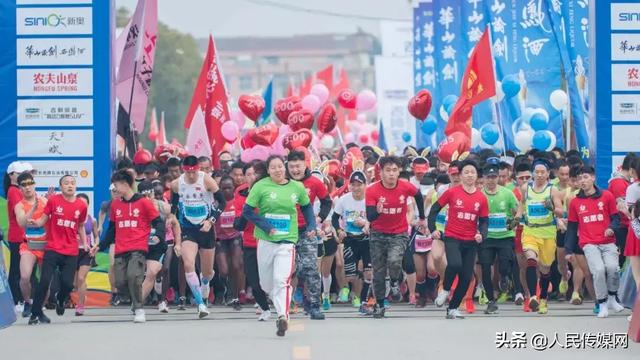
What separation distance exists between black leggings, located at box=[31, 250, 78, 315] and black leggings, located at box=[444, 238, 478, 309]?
434cm

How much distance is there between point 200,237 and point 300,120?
21.0 ft

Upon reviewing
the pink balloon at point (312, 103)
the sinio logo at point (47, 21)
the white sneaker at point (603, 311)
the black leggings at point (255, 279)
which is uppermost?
the sinio logo at point (47, 21)

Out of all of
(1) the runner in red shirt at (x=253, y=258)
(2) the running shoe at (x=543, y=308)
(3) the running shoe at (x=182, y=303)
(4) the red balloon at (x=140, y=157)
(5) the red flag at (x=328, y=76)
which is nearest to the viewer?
(1) the runner in red shirt at (x=253, y=258)

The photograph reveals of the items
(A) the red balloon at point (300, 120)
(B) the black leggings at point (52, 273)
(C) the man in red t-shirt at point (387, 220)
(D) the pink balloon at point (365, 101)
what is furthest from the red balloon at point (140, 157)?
(D) the pink balloon at point (365, 101)

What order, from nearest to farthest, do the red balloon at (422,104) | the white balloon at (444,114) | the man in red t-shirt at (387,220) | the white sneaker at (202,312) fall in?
the man in red t-shirt at (387,220) → the white sneaker at (202,312) → the red balloon at (422,104) → the white balloon at (444,114)

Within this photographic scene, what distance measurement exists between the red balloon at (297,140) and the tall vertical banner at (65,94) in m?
3.71

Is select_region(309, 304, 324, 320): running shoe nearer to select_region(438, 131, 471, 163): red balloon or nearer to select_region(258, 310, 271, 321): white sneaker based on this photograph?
A: select_region(258, 310, 271, 321): white sneaker

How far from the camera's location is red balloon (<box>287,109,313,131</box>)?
24.6 metres

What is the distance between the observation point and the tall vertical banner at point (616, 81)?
20.0 m

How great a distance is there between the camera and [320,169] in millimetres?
21453

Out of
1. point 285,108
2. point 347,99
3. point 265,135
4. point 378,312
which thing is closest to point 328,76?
point 347,99

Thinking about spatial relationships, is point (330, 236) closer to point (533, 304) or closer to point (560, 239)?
point (533, 304)

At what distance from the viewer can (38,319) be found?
1739 cm

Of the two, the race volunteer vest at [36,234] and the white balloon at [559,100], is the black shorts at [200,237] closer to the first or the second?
the race volunteer vest at [36,234]
